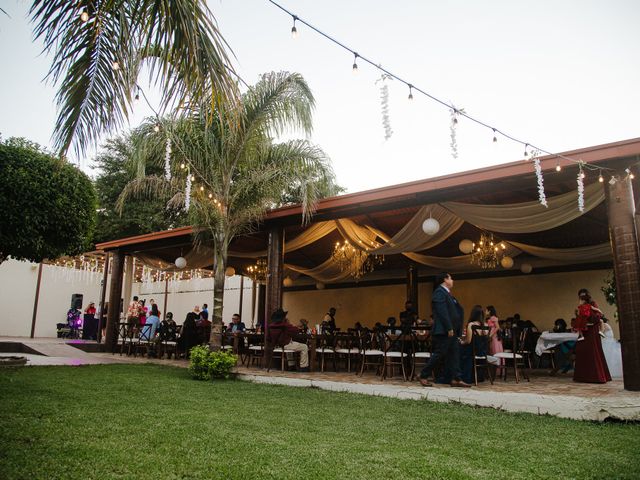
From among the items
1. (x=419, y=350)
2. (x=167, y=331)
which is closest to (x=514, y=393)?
(x=419, y=350)

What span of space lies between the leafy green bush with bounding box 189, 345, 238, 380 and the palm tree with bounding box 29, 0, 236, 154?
4.32 metres

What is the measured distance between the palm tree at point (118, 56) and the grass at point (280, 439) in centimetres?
259

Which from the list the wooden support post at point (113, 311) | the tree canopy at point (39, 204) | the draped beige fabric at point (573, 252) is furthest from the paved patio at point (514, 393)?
the wooden support post at point (113, 311)

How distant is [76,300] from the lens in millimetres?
19094

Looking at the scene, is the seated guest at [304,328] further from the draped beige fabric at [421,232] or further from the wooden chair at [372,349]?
the draped beige fabric at [421,232]

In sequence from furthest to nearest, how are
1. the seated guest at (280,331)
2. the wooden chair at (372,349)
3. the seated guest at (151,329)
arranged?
the seated guest at (151,329), the seated guest at (280,331), the wooden chair at (372,349)

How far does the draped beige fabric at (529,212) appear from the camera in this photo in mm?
7078

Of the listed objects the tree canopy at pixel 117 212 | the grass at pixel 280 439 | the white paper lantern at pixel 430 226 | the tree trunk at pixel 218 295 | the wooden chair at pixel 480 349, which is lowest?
the grass at pixel 280 439

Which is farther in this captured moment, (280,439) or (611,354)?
(611,354)

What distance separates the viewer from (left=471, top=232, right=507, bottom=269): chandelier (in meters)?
10.6

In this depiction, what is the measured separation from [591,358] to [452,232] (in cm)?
317

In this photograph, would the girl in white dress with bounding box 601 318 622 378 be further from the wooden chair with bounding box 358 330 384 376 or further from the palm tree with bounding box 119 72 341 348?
the palm tree with bounding box 119 72 341 348

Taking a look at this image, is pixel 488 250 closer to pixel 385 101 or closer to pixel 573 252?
pixel 573 252

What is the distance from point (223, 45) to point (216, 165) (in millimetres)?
4482
